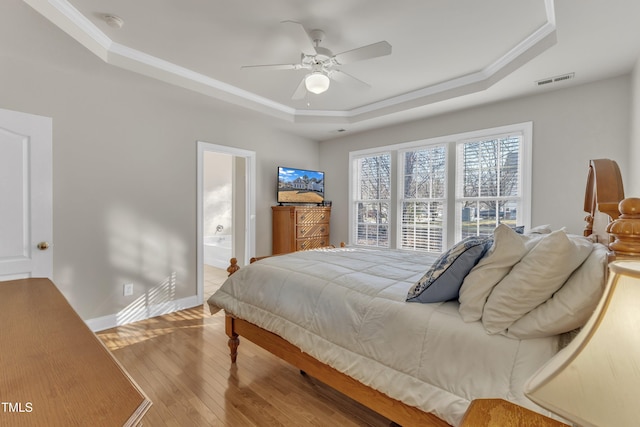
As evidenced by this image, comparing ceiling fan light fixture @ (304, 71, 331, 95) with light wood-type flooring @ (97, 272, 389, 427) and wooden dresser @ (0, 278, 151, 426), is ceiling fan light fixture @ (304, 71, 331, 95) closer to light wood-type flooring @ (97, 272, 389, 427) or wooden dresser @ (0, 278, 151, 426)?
wooden dresser @ (0, 278, 151, 426)

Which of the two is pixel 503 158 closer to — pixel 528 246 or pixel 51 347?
pixel 528 246

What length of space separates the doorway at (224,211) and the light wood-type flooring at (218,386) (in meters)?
1.17

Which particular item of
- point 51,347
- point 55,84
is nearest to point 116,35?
point 55,84

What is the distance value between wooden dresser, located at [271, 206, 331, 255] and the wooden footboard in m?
2.28

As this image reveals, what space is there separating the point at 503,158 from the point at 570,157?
643mm

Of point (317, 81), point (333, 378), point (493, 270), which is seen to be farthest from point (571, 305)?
point (317, 81)

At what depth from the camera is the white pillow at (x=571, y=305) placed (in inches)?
38.8

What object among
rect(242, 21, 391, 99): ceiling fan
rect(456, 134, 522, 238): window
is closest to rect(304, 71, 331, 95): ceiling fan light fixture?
rect(242, 21, 391, 99): ceiling fan

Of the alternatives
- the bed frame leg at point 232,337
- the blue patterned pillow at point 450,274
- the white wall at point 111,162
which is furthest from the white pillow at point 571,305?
the white wall at point 111,162

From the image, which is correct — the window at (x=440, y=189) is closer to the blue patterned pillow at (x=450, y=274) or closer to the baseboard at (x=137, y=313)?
the blue patterned pillow at (x=450, y=274)

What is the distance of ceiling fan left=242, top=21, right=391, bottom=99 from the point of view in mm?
2197

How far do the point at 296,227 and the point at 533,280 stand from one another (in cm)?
367

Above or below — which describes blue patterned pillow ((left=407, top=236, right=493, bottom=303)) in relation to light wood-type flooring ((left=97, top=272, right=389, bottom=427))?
above

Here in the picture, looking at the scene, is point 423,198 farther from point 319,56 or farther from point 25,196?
point 25,196
